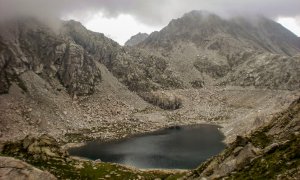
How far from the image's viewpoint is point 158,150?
161875 millimetres

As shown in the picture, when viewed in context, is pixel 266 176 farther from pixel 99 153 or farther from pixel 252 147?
pixel 99 153

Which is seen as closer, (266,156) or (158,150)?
(266,156)

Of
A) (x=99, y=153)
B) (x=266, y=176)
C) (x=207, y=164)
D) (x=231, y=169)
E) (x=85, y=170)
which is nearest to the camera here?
(x=266, y=176)

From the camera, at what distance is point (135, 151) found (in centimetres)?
16062

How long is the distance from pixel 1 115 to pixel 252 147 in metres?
171

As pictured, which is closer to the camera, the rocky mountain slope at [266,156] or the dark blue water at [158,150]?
the rocky mountain slope at [266,156]

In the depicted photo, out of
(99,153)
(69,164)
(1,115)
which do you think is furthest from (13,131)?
(69,164)

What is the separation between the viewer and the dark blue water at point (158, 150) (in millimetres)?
138125

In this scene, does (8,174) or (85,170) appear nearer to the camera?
(8,174)

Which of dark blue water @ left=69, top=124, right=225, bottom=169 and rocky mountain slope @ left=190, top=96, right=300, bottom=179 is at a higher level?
rocky mountain slope @ left=190, top=96, right=300, bottom=179

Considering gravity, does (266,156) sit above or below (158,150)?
above

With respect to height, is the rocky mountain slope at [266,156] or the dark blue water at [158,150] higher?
the rocky mountain slope at [266,156]

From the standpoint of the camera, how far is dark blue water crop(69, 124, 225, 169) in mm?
138125

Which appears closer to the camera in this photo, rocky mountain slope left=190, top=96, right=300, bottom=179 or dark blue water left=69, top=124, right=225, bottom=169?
rocky mountain slope left=190, top=96, right=300, bottom=179
